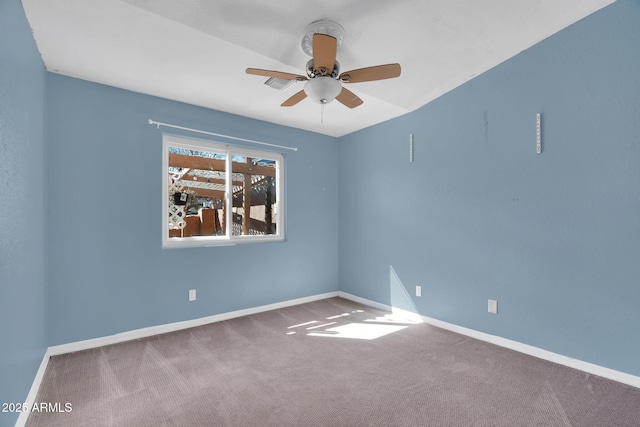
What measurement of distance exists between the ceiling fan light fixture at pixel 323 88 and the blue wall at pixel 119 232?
178 cm

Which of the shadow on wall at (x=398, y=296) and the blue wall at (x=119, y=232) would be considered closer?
the blue wall at (x=119, y=232)

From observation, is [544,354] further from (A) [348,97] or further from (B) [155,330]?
(B) [155,330]

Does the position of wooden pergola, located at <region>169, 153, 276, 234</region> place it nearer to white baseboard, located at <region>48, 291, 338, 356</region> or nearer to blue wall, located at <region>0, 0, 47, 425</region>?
white baseboard, located at <region>48, 291, 338, 356</region>

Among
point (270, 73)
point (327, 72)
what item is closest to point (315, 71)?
point (327, 72)

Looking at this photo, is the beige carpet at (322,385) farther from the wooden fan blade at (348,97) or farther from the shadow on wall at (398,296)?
the wooden fan blade at (348,97)

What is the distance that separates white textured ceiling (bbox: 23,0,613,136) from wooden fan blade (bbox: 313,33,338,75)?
309mm

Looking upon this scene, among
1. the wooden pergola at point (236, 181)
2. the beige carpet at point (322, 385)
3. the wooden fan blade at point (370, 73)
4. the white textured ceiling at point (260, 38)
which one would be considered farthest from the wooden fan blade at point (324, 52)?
the beige carpet at point (322, 385)

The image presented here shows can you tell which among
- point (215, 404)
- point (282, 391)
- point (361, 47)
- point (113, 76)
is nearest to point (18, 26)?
point (113, 76)

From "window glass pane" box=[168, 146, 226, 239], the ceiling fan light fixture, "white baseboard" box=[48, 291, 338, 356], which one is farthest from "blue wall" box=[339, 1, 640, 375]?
"window glass pane" box=[168, 146, 226, 239]

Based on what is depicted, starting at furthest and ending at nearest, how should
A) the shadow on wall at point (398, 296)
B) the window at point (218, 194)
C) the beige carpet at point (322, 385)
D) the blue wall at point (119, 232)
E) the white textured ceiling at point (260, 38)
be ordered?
1. the shadow on wall at point (398, 296)
2. the window at point (218, 194)
3. the blue wall at point (119, 232)
4. the white textured ceiling at point (260, 38)
5. the beige carpet at point (322, 385)

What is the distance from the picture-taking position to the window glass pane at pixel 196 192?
11.0 feet

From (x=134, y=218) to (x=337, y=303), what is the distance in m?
2.74

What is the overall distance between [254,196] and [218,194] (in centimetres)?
53

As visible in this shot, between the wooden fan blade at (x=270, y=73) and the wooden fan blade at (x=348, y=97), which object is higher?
the wooden fan blade at (x=270, y=73)
